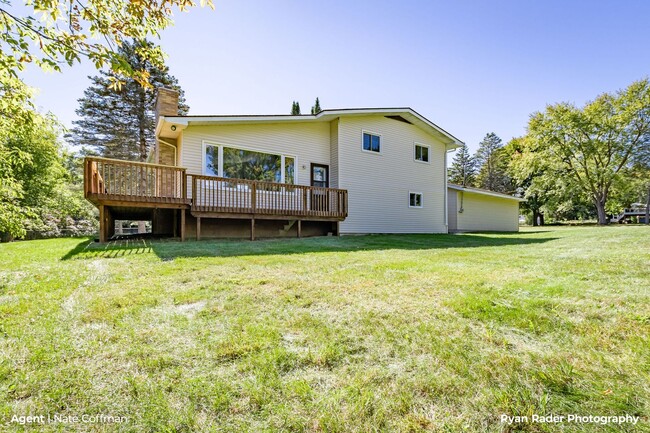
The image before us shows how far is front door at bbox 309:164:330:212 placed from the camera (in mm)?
10750

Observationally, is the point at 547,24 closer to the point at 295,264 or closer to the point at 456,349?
the point at 295,264

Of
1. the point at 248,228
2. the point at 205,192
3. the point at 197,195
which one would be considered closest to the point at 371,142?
the point at 248,228

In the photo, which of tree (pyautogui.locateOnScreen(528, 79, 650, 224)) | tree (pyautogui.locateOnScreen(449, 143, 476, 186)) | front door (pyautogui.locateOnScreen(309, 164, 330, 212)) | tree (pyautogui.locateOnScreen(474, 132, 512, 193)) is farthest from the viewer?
tree (pyautogui.locateOnScreen(449, 143, 476, 186))

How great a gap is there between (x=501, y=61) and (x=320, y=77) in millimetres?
7558

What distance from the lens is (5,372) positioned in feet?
5.65

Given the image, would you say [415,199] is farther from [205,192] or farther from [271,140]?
[205,192]

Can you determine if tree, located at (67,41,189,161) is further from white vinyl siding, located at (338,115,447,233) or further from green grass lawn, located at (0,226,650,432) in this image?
green grass lawn, located at (0,226,650,432)

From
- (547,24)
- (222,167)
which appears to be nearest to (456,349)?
(222,167)

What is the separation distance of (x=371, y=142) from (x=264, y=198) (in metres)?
5.50

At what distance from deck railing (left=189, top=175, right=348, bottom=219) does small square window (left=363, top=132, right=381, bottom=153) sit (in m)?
2.75

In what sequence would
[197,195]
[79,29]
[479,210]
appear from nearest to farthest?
1. [79,29]
2. [197,195]
3. [479,210]

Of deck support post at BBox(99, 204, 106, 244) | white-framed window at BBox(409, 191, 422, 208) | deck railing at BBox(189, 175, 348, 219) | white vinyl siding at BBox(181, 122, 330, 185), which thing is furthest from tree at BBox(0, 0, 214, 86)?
white-framed window at BBox(409, 191, 422, 208)

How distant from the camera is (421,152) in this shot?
1441cm

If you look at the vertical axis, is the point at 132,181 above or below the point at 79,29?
below
